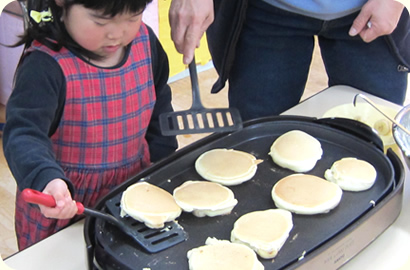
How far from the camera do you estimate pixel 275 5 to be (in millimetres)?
1160

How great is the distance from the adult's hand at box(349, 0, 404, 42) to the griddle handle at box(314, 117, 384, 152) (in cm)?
26

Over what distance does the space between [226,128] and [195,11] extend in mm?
248

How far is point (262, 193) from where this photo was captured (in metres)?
0.86

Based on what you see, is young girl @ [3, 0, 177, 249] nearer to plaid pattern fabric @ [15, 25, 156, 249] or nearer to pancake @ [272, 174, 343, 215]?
plaid pattern fabric @ [15, 25, 156, 249]

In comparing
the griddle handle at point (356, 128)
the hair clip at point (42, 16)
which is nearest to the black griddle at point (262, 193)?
the griddle handle at point (356, 128)

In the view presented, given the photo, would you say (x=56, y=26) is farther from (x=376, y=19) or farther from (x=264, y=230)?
(x=376, y=19)

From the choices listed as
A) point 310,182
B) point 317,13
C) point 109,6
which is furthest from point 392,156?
point 109,6

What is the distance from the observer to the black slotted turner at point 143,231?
2.35 feet

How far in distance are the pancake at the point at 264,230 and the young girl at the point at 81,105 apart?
0.26m

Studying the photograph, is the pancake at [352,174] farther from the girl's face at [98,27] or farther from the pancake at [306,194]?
the girl's face at [98,27]

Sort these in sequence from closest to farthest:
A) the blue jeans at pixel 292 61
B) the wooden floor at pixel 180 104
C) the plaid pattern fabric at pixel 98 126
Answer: the plaid pattern fabric at pixel 98 126
the blue jeans at pixel 292 61
the wooden floor at pixel 180 104

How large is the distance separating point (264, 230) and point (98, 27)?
1.45 feet

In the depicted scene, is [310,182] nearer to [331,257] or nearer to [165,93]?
[331,257]

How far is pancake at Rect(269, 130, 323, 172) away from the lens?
0.91 metres
